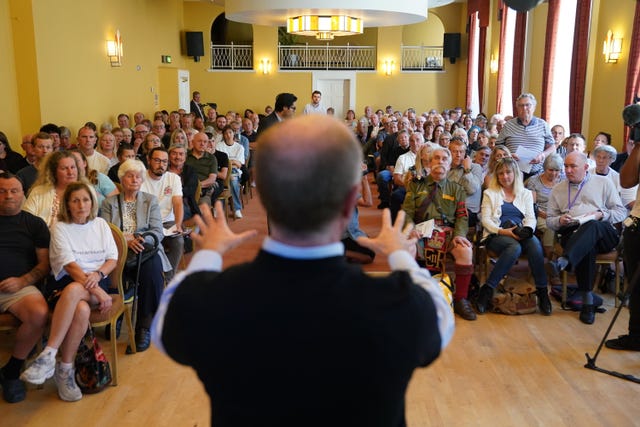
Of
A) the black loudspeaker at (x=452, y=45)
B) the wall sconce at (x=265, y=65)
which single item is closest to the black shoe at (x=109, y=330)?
the wall sconce at (x=265, y=65)

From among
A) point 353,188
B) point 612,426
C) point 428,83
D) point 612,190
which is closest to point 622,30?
point 612,190

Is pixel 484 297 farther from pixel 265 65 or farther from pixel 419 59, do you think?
pixel 419 59

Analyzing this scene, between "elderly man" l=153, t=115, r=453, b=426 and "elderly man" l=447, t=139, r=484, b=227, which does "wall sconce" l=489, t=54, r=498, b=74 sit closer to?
"elderly man" l=447, t=139, r=484, b=227

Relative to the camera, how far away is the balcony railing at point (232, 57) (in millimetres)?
18406

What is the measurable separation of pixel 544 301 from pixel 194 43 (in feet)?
47.5

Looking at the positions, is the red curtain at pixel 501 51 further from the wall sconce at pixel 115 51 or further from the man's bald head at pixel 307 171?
the man's bald head at pixel 307 171

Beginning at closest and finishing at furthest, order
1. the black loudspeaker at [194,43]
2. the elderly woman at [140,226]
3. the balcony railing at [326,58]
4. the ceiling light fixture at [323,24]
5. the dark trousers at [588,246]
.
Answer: the elderly woman at [140,226]
the dark trousers at [588,246]
the ceiling light fixture at [323,24]
the black loudspeaker at [194,43]
the balcony railing at [326,58]

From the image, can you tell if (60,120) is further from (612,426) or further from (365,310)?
(365,310)

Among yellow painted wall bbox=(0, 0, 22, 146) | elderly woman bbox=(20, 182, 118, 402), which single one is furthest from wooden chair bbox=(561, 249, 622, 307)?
yellow painted wall bbox=(0, 0, 22, 146)

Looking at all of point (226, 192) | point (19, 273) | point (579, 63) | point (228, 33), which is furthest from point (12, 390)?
point (228, 33)

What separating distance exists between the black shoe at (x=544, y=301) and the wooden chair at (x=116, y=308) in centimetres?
296

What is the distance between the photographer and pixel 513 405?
329 centimetres

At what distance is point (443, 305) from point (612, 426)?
8.21 ft

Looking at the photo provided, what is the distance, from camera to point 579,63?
8.87 meters
